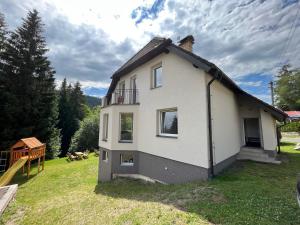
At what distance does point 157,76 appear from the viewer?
1035cm

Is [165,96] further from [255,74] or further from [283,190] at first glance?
[255,74]

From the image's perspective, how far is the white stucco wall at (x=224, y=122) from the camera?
25.3ft

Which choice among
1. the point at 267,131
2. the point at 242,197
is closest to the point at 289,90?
the point at 267,131

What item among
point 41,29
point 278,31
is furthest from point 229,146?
point 41,29

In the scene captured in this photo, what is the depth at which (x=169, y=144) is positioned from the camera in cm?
852

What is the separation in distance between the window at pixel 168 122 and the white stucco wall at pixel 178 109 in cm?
34

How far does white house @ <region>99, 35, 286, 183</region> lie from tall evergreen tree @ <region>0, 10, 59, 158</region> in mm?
14106

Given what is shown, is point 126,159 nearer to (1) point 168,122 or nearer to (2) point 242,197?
(1) point 168,122

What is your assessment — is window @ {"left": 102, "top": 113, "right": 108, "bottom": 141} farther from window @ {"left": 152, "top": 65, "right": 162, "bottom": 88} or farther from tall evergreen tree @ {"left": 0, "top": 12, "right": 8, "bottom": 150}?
tall evergreen tree @ {"left": 0, "top": 12, "right": 8, "bottom": 150}

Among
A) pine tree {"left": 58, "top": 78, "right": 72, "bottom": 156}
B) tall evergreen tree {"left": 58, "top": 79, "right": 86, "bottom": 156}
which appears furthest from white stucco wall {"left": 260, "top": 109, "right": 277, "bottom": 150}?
pine tree {"left": 58, "top": 78, "right": 72, "bottom": 156}

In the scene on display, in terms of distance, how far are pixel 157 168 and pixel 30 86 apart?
21.3 meters

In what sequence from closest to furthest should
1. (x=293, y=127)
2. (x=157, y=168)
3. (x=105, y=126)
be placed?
1. (x=157, y=168)
2. (x=105, y=126)
3. (x=293, y=127)

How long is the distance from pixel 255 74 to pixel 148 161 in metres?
18.1

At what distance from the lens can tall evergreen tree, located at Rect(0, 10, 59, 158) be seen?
2058 centimetres
